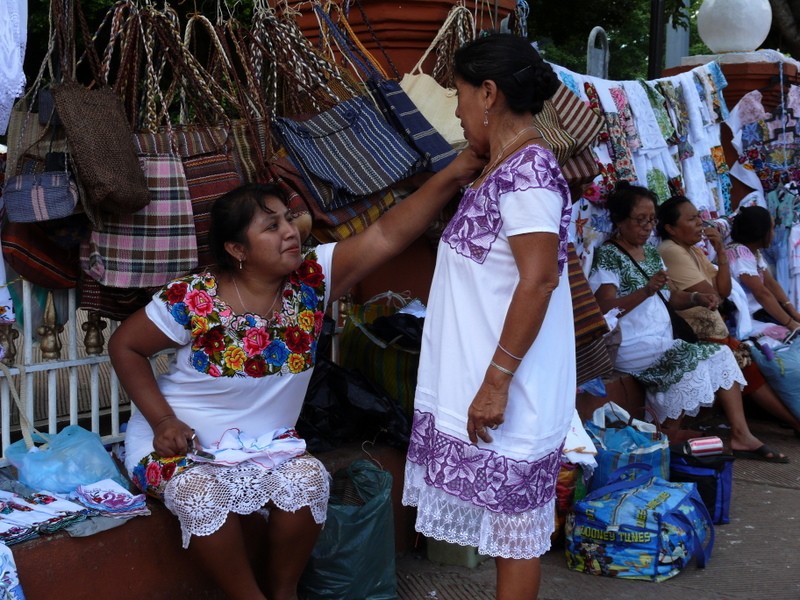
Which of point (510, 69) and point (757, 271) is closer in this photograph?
point (510, 69)

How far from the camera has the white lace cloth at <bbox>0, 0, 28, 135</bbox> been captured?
2709 millimetres

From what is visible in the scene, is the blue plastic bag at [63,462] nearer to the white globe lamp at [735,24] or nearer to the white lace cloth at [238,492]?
the white lace cloth at [238,492]

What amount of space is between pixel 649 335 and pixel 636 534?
154cm

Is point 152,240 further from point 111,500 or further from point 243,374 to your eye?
point 111,500

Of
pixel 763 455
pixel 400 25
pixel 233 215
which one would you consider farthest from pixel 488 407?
pixel 763 455

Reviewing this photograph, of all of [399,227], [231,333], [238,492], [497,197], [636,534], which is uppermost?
[497,197]

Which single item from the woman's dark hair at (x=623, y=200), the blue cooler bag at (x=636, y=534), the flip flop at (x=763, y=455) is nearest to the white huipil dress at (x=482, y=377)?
the blue cooler bag at (x=636, y=534)

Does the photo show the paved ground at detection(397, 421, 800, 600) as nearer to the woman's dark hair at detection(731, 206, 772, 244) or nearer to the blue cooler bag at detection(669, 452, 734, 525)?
the blue cooler bag at detection(669, 452, 734, 525)

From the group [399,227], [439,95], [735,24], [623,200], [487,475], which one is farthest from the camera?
[735,24]

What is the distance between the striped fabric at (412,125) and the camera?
3.60 m

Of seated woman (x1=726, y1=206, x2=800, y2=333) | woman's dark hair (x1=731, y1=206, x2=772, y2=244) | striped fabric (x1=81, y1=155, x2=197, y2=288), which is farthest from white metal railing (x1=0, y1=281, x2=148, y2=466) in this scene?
woman's dark hair (x1=731, y1=206, x2=772, y2=244)

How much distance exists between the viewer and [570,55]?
18.9 m

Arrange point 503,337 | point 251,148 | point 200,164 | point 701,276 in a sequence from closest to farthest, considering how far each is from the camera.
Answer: point 503,337
point 200,164
point 251,148
point 701,276

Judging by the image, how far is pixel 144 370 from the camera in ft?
9.69
